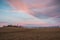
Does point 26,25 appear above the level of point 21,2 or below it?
below

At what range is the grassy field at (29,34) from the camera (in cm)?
198

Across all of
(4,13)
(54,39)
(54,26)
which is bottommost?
(54,39)

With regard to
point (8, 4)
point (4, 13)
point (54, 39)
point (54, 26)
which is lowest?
point (54, 39)

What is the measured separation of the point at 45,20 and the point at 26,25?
0.28 m

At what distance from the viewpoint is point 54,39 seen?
6.59 ft

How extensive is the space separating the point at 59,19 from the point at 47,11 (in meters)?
0.21

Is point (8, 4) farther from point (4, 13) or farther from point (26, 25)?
point (26, 25)

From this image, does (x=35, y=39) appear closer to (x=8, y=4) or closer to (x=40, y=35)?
(x=40, y=35)

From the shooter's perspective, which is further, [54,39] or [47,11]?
[47,11]

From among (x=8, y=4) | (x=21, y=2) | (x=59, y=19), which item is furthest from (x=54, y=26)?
(x=8, y=4)

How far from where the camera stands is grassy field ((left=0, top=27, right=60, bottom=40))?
1.98 meters

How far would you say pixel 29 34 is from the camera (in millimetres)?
2043

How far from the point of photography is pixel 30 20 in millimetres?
2104

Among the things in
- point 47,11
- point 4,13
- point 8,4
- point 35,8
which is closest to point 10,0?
point 8,4
